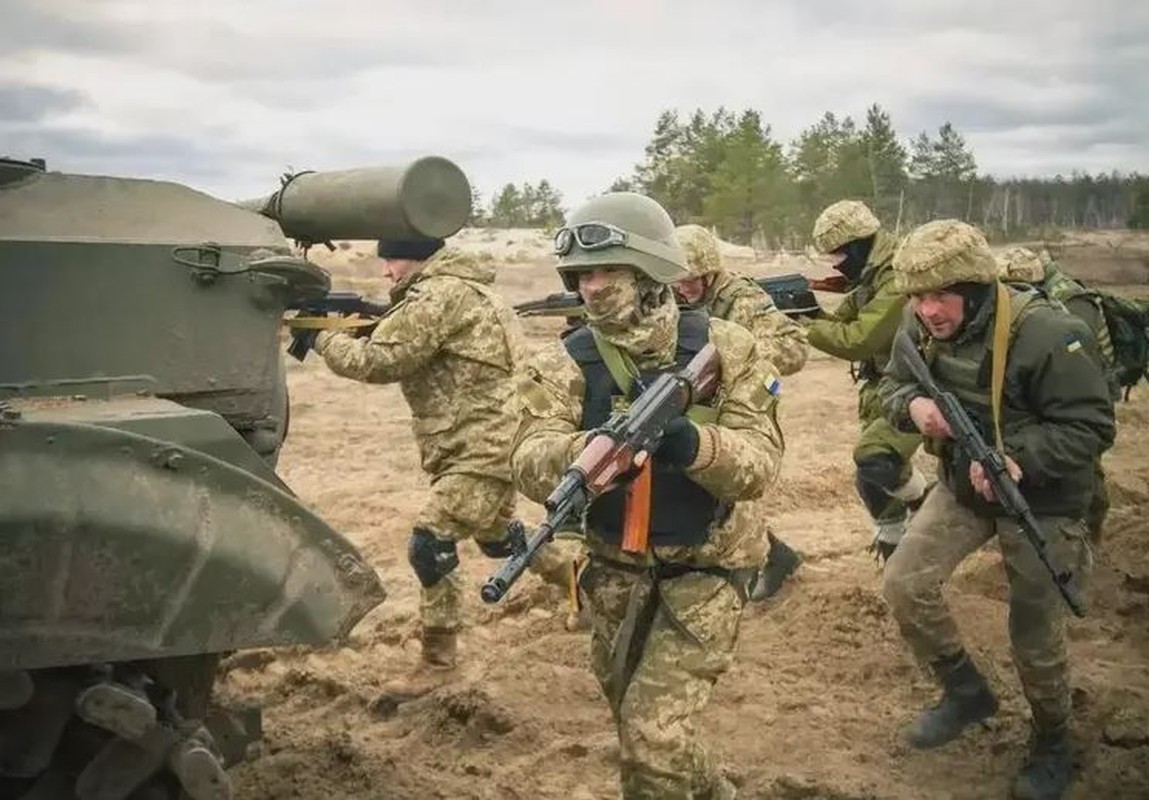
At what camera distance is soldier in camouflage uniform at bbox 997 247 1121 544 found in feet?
19.5

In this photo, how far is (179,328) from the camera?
3.79 meters

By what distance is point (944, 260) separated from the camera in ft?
14.0

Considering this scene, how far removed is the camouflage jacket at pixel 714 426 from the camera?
3469 millimetres


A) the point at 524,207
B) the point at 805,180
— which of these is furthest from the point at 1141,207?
the point at 524,207

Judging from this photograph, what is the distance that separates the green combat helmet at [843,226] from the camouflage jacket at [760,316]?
1.29 ft

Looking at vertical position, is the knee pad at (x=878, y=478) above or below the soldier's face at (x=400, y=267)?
below

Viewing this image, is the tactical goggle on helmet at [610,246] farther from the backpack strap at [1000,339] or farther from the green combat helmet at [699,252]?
Result: the green combat helmet at [699,252]

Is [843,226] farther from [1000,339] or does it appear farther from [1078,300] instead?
[1000,339]

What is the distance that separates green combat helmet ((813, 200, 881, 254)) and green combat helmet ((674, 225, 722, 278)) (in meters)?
0.51

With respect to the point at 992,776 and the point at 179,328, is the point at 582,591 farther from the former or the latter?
the point at 992,776

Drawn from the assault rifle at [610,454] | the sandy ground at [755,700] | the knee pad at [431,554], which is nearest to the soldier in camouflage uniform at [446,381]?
the knee pad at [431,554]

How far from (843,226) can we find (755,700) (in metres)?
2.17

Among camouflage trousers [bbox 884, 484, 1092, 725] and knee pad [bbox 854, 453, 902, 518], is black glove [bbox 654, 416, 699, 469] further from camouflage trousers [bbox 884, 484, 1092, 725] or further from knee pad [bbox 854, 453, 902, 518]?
knee pad [bbox 854, 453, 902, 518]

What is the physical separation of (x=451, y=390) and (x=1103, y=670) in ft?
9.40
